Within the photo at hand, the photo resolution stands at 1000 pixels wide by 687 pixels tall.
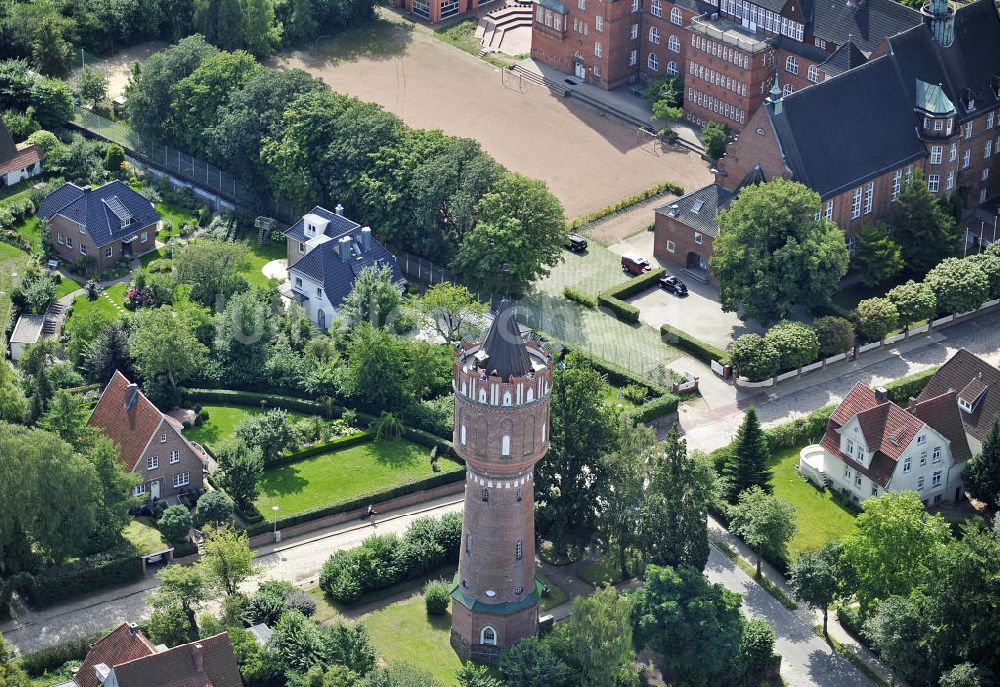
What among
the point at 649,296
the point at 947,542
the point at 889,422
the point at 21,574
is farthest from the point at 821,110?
the point at 21,574

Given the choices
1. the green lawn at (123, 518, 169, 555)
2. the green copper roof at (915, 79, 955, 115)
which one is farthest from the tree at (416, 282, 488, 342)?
the green copper roof at (915, 79, 955, 115)

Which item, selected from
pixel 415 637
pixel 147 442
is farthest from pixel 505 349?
pixel 147 442

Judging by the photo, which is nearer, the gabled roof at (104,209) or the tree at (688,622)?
the tree at (688,622)

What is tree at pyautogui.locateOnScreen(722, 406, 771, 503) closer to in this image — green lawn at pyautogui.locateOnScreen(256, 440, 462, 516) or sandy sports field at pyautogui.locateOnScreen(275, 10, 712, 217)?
green lawn at pyautogui.locateOnScreen(256, 440, 462, 516)

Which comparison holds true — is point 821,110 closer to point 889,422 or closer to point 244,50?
point 889,422

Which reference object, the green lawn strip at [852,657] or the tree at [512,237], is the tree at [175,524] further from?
the green lawn strip at [852,657]

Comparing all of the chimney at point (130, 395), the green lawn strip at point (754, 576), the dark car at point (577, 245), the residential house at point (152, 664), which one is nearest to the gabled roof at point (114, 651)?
the residential house at point (152, 664)
